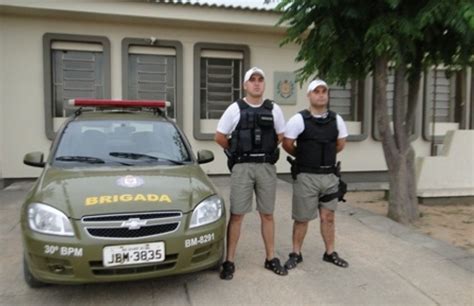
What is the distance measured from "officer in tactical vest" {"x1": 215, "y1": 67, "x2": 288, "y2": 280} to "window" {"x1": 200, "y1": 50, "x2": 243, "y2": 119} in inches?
222

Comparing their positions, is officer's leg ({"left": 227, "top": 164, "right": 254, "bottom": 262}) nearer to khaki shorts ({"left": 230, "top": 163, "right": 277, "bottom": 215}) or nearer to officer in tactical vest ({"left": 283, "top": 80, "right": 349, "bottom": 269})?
khaki shorts ({"left": 230, "top": 163, "right": 277, "bottom": 215})

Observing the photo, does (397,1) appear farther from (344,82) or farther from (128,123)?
(128,123)

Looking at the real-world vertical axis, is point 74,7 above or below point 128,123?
above

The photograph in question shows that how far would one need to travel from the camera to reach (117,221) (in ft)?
10.3

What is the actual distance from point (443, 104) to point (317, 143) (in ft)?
27.8

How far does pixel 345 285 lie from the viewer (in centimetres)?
383

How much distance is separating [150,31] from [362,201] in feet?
18.3

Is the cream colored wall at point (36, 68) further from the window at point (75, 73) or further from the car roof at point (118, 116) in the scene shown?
the car roof at point (118, 116)

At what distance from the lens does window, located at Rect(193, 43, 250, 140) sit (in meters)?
9.29

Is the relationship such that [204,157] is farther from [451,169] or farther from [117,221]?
[451,169]

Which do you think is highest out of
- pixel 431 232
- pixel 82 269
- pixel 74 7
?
pixel 74 7

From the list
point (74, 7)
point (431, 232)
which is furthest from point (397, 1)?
point (74, 7)

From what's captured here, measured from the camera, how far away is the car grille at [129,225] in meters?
3.11

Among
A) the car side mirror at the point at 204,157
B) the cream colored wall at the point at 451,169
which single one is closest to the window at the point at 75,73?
the car side mirror at the point at 204,157
